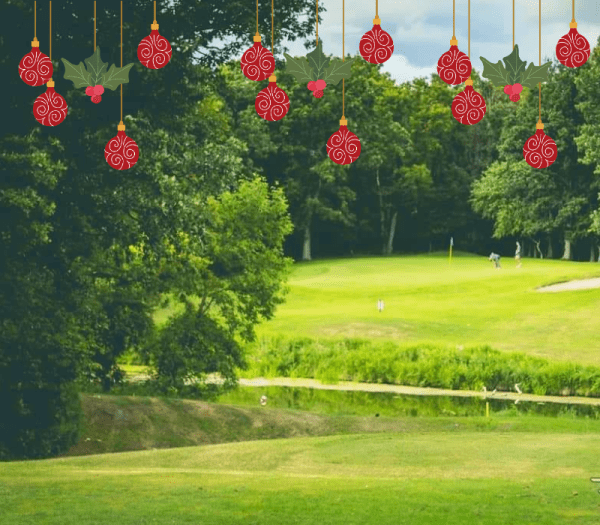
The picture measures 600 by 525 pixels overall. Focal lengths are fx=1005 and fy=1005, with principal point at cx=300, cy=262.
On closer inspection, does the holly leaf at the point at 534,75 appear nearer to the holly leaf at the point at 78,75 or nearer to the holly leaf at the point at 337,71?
the holly leaf at the point at 337,71

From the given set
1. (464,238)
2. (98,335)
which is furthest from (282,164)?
(98,335)

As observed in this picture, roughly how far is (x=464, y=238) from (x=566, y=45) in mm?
77396

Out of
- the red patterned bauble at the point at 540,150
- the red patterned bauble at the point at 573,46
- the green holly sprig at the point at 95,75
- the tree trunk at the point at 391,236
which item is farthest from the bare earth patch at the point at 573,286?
the green holly sprig at the point at 95,75

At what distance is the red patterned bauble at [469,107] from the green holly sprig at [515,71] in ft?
1.14

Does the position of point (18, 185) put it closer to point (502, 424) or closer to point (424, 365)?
point (502, 424)

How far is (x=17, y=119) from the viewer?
1875cm

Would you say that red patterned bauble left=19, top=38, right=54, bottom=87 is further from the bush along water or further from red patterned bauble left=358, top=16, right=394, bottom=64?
the bush along water

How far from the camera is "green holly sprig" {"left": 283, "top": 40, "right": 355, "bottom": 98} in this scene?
28.3ft

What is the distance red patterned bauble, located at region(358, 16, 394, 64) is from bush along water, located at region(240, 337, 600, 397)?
22.7 meters

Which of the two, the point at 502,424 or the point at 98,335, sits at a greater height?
the point at 98,335

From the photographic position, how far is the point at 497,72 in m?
8.73

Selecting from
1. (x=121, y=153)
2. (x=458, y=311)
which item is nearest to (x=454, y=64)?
(x=121, y=153)

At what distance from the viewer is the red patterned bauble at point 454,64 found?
893 cm

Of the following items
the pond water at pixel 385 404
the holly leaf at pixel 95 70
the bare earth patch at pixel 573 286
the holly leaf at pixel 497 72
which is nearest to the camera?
the holly leaf at pixel 497 72
